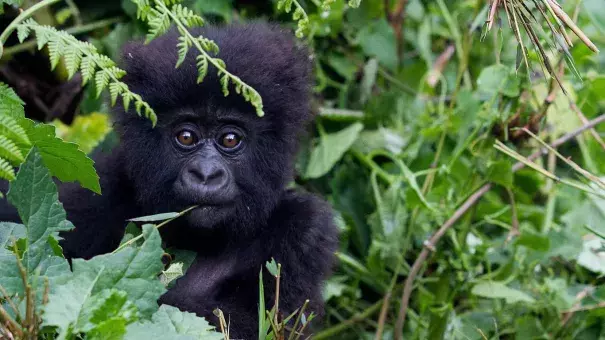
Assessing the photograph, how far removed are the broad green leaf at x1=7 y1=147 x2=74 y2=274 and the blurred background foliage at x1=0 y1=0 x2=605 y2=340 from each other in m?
1.16

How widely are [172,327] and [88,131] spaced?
2279mm

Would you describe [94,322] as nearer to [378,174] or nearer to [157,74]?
[157,74]

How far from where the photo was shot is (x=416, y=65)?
15.7 ft

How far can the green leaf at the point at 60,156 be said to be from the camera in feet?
7.63

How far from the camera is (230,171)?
2.93m

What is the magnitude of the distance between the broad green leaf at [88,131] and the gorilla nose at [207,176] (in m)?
1.40

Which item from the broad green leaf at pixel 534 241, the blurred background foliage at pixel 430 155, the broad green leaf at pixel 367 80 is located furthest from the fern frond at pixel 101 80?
the broad green leaf at pixel 367 80

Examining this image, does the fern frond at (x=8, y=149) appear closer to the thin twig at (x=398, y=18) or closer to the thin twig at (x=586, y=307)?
the thin twig at (x=586, y=307)

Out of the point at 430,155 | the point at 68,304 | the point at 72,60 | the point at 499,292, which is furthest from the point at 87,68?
the point at 430,155

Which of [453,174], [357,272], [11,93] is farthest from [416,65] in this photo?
[11,93]

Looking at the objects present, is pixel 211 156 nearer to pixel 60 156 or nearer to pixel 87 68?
pixel 60 156

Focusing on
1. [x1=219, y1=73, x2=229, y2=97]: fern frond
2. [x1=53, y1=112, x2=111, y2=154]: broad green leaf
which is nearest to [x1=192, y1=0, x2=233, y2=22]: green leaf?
[x1=53, y1=112, x2=111, y2=154]: broad green leaf

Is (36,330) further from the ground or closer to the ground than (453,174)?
further from the ground

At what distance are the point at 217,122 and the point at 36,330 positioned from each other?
1.23m
